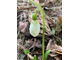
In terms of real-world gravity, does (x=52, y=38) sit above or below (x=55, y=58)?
above

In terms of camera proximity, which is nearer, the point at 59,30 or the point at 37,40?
the point at 37,40

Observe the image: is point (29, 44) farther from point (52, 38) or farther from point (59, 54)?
point (59, 54)

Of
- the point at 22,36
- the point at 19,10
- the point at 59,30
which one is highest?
the point at 19,10

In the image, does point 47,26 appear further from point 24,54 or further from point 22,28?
point 24,54

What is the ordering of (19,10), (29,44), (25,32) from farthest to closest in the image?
1. (19,10)
2. (25,32)
3. (29,44)

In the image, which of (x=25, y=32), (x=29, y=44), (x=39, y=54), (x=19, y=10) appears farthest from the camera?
(x=19, y=10)

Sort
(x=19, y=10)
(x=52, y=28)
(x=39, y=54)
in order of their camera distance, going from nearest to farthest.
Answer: (x=39, y=54) → (x=52, y=28) → (x=19, y=10)

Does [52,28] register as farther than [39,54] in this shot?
Yes

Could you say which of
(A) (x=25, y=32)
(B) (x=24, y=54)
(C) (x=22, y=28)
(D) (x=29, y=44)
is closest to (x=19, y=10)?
(C) (x=22, y=28)

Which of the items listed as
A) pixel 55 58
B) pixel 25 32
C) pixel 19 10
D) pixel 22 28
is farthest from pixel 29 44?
pixel 19 10
